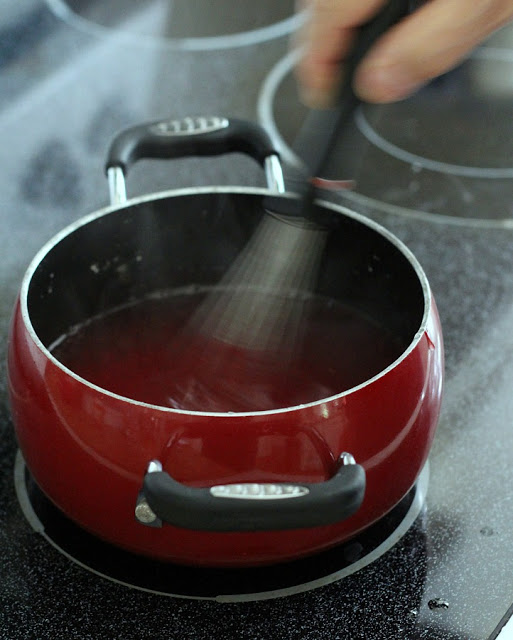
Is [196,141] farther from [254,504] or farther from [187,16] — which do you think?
[187,16]

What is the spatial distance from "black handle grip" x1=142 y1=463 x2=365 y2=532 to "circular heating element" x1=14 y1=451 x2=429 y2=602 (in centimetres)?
12

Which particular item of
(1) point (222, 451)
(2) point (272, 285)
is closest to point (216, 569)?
(1) point (222, 451)

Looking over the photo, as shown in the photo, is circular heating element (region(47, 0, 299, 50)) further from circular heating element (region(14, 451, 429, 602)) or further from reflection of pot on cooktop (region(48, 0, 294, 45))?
circular heating element (region(14, 451, 429, 602))

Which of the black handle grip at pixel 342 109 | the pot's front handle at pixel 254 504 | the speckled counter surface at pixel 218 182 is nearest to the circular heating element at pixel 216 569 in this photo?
the speckled counter surface at pixel 218 182

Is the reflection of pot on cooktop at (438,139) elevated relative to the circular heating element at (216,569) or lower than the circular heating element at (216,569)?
elevated

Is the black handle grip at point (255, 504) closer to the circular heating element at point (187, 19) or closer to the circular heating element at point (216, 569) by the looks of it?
the circular heating element at point (216, 569)

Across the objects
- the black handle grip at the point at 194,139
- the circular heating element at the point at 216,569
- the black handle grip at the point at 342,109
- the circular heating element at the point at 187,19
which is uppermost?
the black handle grip at the point at 342,109

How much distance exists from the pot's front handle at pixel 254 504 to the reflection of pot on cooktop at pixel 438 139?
0.45m

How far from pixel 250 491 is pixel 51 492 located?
15cm

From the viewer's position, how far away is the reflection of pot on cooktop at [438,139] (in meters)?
0.92

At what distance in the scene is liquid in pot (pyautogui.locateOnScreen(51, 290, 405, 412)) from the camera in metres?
0.65

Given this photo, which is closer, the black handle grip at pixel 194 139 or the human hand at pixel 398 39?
the human hand at pixel 398 39

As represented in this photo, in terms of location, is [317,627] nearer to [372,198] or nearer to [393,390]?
[393,390]

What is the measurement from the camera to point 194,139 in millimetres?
748
